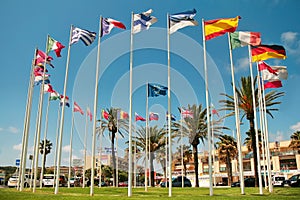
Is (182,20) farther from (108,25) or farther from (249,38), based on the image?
(108,25)

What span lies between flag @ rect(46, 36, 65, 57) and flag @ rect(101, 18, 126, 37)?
451cm

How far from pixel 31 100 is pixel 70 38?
25.1 feet

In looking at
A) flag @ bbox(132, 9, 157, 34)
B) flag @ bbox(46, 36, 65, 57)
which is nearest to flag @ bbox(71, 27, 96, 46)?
flag @ bbox(46, 36, 65, 57)

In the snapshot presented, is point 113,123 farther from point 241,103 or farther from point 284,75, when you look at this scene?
point 284,75

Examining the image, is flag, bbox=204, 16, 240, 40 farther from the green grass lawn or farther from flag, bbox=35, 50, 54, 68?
flag, bbox=35, 50, 54, 68

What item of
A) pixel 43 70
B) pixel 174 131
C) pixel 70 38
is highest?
pixel 70 38

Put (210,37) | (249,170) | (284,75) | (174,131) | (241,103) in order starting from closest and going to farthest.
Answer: (210,37), (284,75), (241,103), (174,131), (249,170)

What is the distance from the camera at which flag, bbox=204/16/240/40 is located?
2083 cm

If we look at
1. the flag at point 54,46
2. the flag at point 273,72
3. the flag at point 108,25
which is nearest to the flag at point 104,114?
the flag at point 54,46

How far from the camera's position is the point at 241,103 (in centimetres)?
3553

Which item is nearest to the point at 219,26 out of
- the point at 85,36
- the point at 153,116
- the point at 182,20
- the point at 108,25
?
the point at 182,20

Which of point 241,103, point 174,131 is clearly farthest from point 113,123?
point 241,103

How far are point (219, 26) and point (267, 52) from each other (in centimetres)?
501

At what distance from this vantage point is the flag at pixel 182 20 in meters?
21.0
